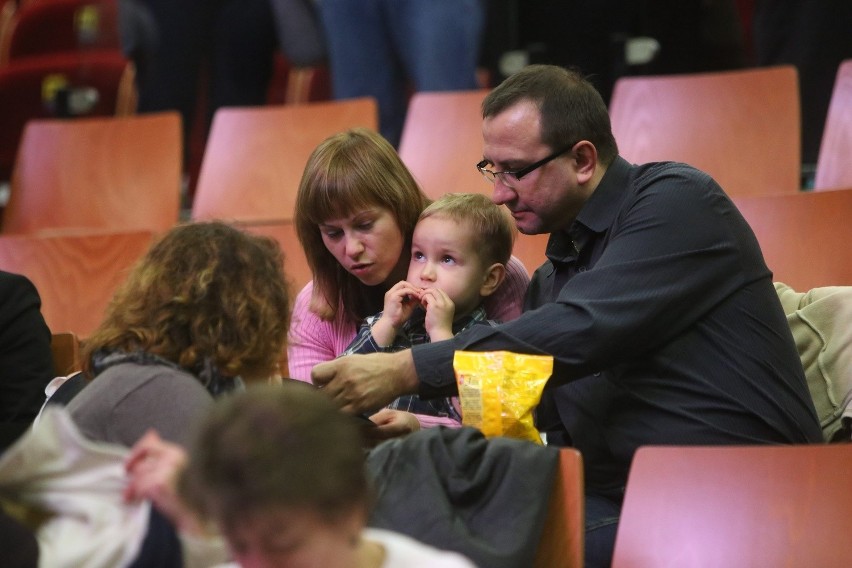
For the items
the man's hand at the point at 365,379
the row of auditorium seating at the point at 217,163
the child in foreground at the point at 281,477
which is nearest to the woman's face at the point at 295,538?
the child in foreground at the point at 281,477

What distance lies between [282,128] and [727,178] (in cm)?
142

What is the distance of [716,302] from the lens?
2217 millimetres

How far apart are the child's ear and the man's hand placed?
45cm

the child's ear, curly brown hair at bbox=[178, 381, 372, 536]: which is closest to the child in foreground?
curly brown hair at bbox=[178, 381, 372, 536]

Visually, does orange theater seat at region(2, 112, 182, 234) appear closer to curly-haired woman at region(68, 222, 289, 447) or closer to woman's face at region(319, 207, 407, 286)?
woman's face at region(319, 207, 407, 286)

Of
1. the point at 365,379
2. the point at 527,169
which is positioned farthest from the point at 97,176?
the point at 365,379

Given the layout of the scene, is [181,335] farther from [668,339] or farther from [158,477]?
[668,339]

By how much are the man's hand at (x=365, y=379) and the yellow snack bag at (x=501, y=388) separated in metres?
0.10

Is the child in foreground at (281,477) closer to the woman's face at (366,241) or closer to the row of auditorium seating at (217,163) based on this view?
the woman's face at (366,241)

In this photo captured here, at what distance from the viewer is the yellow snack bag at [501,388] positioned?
2057mm

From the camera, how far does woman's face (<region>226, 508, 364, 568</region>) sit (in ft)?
3.92

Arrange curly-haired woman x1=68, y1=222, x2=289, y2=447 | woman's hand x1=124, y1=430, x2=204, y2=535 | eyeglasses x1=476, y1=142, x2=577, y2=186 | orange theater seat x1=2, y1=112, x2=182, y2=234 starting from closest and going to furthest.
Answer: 1. woman's hand x1=124, y1=430, x2=204, y2=535
2. curly-haired woman x1=68, y1=222, x2=289, y2=447
3. eyeglasses x1=476, y1=142, x2=577, y2=186
4. orange theater seat x1=2, y1=112, x2=182, y2=234

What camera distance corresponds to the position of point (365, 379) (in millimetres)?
2084

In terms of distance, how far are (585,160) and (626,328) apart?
40cm
